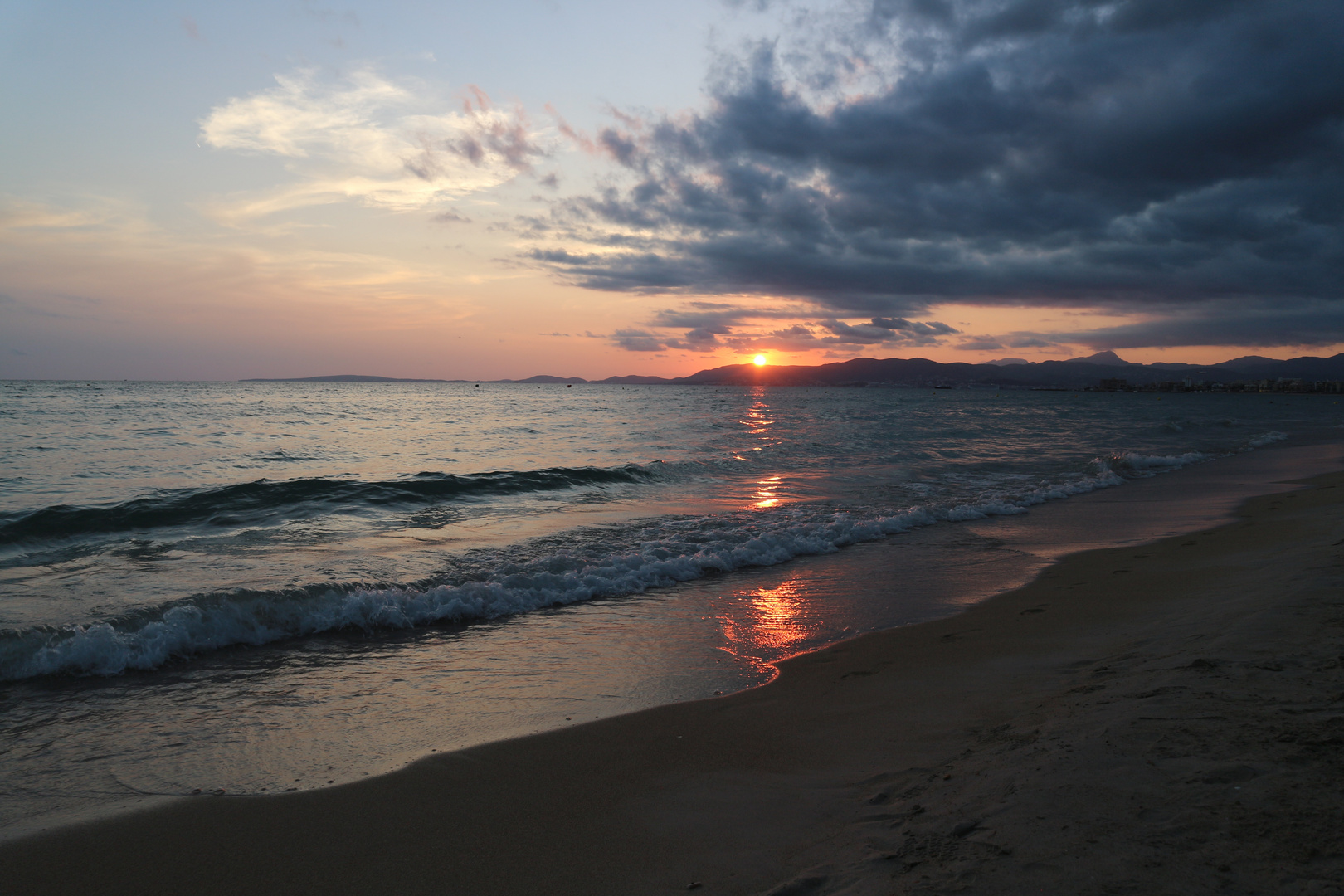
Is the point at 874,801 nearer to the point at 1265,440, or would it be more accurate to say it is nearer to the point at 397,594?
the point at 397,594

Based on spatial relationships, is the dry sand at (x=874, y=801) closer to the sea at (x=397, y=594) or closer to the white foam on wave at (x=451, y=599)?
the sea at (x=397, y=594)

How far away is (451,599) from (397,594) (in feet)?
2.14

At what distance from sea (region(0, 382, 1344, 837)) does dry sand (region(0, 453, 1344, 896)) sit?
1.60 feet

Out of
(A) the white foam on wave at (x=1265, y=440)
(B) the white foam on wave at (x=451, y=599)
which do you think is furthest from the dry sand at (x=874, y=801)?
(A) the white foam on wave at (x=1265, y=440)

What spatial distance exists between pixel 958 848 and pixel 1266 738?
1.68 metres

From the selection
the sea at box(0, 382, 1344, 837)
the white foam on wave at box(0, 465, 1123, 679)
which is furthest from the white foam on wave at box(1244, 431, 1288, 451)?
the white foam on wave at box(0, 465, 1123, 679)

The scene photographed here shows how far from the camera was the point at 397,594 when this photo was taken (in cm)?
811

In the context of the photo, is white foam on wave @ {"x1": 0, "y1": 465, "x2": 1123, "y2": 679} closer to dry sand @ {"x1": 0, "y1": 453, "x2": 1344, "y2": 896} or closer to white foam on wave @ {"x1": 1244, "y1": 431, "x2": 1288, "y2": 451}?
dry sand @ {"x1": 0, "y1": 453, "x2": 1344, "y2": 896}

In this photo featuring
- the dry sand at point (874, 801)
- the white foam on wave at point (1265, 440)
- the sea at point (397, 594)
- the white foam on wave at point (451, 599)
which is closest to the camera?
the dry sand at point (874, 801)

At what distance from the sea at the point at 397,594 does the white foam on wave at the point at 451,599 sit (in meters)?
0.03

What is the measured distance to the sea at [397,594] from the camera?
489cm

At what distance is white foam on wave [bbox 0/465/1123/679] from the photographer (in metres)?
6.39

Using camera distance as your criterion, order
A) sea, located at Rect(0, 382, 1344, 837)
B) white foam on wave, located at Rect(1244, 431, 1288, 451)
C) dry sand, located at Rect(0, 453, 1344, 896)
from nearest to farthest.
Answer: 1. dry sand, located at Rect(0, 453, 1344, 896)
2. sea, located at Rect(0, 382, 1344, 837)
3. white foam on wave, located at Rect(1244, 431, 1288, 451)

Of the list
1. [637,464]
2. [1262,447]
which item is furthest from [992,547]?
[1262,447]
